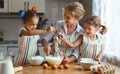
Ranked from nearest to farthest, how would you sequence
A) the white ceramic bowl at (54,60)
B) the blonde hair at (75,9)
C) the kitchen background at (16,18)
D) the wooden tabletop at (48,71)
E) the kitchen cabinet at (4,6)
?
1. the wooden tabletop at (48,71)
2. the white ceramic bowl at (54,60)
3. the blonde hair at (75,9)
4. the kitchen cabinet at (4,6)
5. the kitchen background at (16,18)

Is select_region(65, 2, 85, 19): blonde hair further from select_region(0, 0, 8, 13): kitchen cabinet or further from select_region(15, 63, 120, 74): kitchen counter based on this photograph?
select_region(0, 0, 8, 13): kitchen cabinet

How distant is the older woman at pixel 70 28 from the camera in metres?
2.07

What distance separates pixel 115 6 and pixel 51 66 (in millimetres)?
1400

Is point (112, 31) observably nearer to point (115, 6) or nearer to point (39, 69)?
point (115, 6)

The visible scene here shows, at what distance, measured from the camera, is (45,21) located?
4121 millimetres

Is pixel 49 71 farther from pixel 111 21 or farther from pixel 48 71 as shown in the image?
pixel 111 21

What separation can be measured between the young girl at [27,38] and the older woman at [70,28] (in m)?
0.12

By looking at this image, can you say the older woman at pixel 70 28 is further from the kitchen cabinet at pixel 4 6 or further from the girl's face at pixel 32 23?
the kitchen cabinet at pixel 4 6

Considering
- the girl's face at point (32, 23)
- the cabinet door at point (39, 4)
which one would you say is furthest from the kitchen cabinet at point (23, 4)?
the girl's face at point (32, 23)

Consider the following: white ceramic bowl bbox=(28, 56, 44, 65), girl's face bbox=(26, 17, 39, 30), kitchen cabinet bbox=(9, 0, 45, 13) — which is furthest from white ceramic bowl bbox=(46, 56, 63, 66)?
kitchen cabinet bbox=(9, 0, 45, 13)

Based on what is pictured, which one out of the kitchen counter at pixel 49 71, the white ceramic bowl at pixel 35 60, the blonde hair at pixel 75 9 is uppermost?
the blonde hair at pixel 75 9

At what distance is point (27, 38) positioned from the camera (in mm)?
1973

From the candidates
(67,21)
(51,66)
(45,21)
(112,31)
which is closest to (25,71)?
(51,66)

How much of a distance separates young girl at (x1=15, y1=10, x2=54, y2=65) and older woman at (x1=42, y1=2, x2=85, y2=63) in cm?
12
